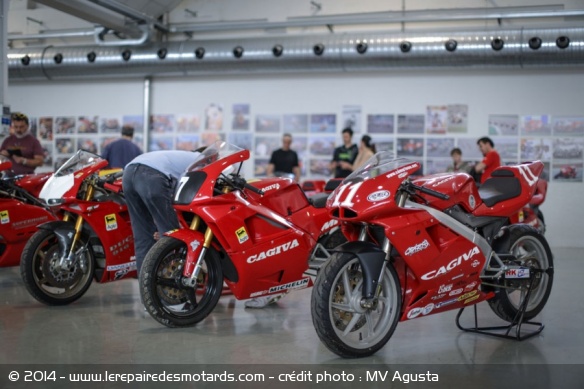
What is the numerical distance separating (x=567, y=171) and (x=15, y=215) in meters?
7.45

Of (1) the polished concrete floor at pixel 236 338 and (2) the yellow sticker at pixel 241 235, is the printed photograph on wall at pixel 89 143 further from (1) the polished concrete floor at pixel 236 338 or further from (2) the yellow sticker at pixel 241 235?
(2) the yellow sticker at pixel 241 235

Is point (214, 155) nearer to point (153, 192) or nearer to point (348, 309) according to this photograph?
point (153, 192)

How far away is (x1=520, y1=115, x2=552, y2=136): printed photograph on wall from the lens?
33.7 feet

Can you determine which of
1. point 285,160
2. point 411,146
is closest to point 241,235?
point 285,160

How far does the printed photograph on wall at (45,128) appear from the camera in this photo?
12641 mm

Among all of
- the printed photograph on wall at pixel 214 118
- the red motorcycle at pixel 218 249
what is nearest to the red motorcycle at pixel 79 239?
the red motorcycle at pixel 218 249

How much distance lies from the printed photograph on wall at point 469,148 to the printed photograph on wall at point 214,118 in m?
3.71

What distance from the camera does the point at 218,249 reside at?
4512 mm

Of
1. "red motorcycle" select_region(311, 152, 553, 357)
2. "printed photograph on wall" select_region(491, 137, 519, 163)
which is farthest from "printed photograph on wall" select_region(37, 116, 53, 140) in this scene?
"red motorcycle" select_region(311, 152, 553, 357)

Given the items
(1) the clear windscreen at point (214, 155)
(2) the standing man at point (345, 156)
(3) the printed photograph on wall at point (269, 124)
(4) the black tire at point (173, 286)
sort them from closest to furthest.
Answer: (4) the black tire at point (173, 286), (1) the clear windscreen at point (214, 155), (2) the standing man at point (345, 156), (3) the printed photograph on wall at point (269, 124)

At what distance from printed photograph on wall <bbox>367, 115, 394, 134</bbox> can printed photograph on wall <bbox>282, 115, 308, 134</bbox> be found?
40.4 inches

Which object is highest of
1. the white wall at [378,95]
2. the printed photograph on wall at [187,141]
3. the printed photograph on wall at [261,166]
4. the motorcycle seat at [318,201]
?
the white wall at [378,95]

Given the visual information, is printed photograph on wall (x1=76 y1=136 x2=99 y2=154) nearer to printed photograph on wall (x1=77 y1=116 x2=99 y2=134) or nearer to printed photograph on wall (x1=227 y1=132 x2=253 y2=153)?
printed photograph on wall (x1=77 y1=116 x2=99 y2=134)

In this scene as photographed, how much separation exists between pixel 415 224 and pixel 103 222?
259 centimetres
